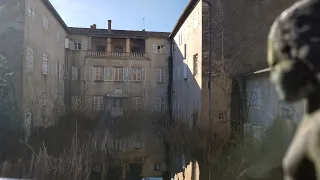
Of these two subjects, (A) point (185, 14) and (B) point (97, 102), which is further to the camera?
(B) point (97, 102)

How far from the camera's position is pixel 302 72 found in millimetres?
1332

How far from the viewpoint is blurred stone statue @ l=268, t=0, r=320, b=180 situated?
125 centimetres

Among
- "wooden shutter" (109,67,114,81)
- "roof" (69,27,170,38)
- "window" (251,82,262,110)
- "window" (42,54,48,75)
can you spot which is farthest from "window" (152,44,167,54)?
"window" (251,82,262,110)

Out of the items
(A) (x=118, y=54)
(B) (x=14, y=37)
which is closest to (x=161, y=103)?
(A) (x=118, y=54)

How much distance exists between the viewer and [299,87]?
137 cm

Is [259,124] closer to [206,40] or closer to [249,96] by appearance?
[249,96]

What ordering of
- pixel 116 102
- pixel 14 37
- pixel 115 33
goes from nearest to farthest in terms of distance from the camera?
pixel 14 37 → pixel 116 102 → pixel 115 33

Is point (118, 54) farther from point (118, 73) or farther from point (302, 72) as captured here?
point (302, 72)

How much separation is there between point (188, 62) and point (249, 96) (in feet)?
21.2

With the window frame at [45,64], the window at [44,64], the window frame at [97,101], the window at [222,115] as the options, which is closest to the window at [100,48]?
the window frame at [97,101]

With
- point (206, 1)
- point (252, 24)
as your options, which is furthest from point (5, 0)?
point (252, 24)

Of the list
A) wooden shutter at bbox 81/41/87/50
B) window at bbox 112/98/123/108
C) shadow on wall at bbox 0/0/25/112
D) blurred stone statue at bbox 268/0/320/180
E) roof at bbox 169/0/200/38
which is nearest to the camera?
blurred stone statue at bbox 268/0/320/180

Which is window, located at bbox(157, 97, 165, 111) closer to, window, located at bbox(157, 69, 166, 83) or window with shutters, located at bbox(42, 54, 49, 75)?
window, located at bbox(157, 69, 166, 83)

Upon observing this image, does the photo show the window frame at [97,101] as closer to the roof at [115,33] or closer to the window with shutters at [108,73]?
the window with shutters at [108,73]
